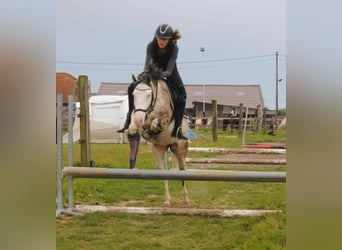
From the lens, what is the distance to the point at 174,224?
2467 millimetres

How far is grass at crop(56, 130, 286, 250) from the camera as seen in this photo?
80.4 inches

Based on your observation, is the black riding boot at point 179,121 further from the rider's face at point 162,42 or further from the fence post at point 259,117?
the fence post at point 259,117

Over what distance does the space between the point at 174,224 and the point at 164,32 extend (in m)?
1.09

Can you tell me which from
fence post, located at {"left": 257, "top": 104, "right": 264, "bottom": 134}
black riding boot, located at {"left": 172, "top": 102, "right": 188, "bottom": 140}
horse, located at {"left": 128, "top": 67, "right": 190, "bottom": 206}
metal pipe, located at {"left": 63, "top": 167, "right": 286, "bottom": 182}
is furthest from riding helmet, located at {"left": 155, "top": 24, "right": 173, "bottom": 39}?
fence post, located at {"left": 257, "top": 104, "right": 264, "bottom": 134}

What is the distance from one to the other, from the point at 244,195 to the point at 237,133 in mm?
5834

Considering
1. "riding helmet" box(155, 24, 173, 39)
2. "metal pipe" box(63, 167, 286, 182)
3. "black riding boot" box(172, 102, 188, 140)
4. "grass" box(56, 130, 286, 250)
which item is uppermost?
"riding helmet" box(155, 24, 173, 39)

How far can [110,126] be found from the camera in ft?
23.0

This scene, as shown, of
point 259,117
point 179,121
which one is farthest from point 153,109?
point 259,117

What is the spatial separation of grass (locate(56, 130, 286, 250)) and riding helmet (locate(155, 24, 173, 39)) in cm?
80

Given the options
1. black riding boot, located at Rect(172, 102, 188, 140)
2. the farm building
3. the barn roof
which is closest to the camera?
the farm building

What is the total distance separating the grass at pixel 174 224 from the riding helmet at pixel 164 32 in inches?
31.5

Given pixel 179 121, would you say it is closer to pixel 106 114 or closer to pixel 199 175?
pixel 199 175

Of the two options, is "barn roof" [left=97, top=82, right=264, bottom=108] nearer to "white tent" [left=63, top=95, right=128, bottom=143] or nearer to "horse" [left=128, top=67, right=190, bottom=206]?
"white tent" [left=63, top=95, right=128, bottom=143]
